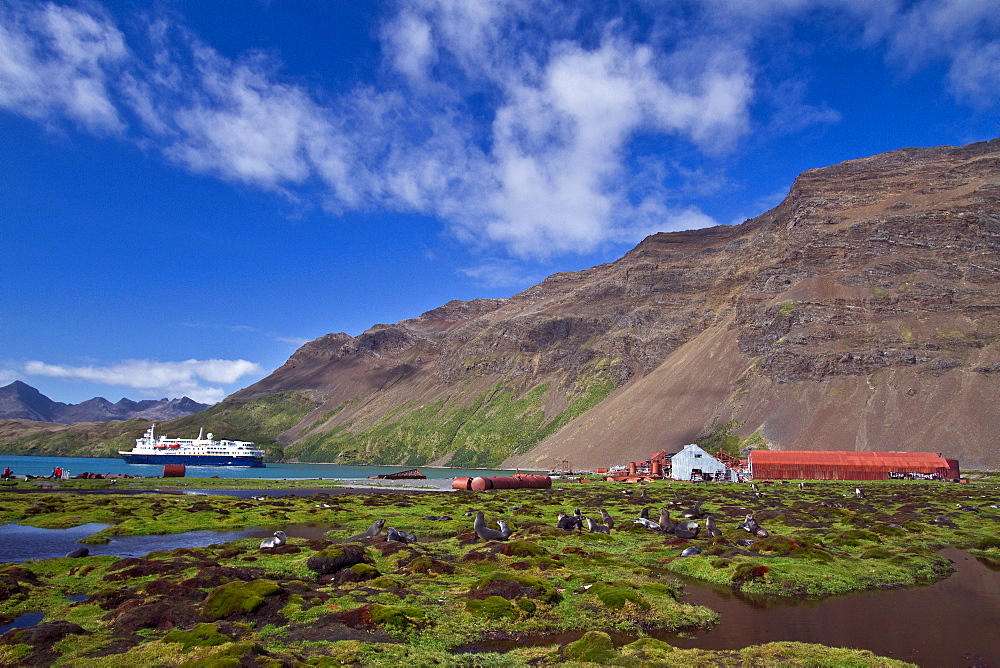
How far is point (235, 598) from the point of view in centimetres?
1730

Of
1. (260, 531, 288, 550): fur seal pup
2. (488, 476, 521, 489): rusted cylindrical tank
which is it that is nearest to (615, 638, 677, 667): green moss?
(260, 531, 288, 550): fur seal pup

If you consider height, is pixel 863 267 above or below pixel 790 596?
above

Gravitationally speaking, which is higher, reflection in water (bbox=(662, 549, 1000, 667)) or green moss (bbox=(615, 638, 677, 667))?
green moss (bbox=(615, 638, 677, 667))

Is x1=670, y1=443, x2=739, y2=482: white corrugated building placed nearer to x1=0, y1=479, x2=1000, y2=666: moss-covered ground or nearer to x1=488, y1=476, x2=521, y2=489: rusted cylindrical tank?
x1=488, y1=476, x2=521, y2=489: rusted cylindrical tank

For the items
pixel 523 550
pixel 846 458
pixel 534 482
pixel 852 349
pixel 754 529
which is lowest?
pixel 534 482

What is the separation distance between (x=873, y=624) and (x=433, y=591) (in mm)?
14235

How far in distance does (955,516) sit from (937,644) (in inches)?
1533

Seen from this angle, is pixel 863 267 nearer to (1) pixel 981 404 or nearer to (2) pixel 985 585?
(1) pixel 981 404

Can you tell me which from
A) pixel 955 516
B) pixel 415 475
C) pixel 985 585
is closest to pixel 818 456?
pixel 955 516

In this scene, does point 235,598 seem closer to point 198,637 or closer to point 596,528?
point 198,637

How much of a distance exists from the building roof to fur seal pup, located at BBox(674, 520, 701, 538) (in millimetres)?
86490

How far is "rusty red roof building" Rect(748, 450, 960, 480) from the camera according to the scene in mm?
104375

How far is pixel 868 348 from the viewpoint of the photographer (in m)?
142

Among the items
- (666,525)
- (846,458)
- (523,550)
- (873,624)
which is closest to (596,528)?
(666,525)
